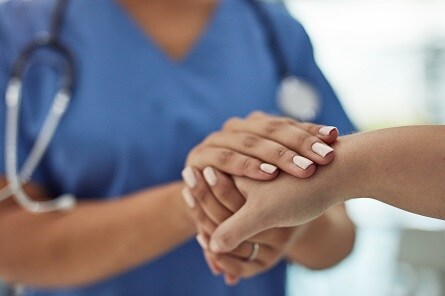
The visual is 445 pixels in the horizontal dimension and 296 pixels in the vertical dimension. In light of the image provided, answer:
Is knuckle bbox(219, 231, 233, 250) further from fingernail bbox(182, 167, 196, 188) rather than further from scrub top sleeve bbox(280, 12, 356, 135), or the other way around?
scrub top sleeve bbox(280, 12, 356, 135)

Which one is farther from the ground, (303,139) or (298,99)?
(303,139)

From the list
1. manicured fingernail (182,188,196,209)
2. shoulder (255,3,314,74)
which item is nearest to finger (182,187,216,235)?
manicured fingernail (182,188,196,209)

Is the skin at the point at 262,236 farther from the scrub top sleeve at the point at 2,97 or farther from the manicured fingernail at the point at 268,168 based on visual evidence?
the scrub top sleeve at the point at 2,97

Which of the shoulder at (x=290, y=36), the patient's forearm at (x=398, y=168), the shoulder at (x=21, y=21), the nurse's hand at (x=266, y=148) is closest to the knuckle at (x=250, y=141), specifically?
the nurse's hand at (x=266, y=148)

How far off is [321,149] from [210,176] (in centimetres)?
12

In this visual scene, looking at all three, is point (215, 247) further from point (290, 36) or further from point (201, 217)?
point (290, 36)

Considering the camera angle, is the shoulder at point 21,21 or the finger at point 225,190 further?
the shoulder at point 21,21

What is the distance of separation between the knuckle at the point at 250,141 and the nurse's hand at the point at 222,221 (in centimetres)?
3

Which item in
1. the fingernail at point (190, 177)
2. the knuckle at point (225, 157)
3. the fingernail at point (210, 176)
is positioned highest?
the knuckle at point (225, 157)

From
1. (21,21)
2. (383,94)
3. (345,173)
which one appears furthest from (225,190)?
(383,94)

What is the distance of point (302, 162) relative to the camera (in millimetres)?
503

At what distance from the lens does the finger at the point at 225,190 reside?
576 millimetres

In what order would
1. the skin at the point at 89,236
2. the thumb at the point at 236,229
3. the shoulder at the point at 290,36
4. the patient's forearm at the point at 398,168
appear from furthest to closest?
the shoulder at the point at 290,36
the skin at the point at 89,236
the thumb at the point at 236,229
the patient's forearm at the point at 398,168

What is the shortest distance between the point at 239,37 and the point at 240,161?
31cm
